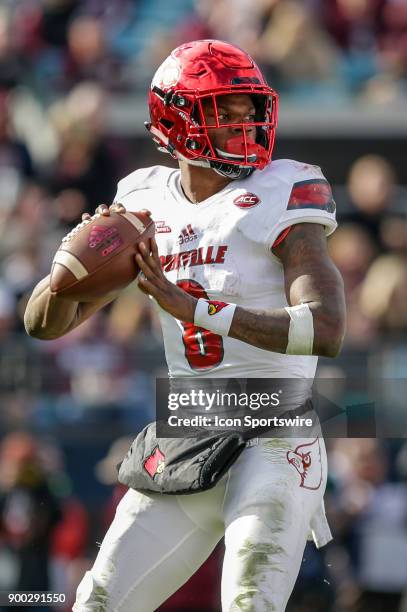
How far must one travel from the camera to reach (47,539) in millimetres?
6012

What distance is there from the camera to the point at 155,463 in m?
3.65

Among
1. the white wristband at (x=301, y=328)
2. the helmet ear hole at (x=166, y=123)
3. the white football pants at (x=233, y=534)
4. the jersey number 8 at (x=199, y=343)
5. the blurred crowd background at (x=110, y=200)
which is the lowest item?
the blurred crowd background at (x=110, y=200)

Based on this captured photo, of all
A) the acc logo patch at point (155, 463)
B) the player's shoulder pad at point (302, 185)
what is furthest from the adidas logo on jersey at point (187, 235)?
the acc logo patch at point (155, 463)

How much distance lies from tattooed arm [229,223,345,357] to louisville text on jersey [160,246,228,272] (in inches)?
9.9

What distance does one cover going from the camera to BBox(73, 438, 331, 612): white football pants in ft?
10.9

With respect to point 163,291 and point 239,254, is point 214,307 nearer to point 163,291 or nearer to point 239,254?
point 163,291

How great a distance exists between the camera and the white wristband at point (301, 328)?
11.1 feet

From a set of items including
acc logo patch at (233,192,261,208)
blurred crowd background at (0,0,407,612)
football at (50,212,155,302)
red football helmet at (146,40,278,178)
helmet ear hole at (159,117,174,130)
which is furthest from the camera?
blurred crowd background at (0,0,407,612)

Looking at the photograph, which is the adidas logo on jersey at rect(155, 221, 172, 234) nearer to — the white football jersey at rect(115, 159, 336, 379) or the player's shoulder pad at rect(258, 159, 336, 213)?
the white football jersey at rect(115, 159, 336, 379)

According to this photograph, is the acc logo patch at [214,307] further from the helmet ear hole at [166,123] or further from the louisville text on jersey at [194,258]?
the helmet ear hole at [166,123]

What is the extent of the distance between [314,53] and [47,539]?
178 inches

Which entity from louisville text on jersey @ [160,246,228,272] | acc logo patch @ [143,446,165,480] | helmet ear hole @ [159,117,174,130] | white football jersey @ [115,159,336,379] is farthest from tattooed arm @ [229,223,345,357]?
helmet ear hole @ [159,117,174,130]

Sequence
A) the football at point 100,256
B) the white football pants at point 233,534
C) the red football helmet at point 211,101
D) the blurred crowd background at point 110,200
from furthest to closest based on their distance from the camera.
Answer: the blurred crowd background at point 110,200
the red football helmet at point 211,101
the football at point 100,256
the white football pants at point 233,534

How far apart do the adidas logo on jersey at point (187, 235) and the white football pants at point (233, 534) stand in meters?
0.65
